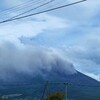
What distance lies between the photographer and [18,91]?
142 meters

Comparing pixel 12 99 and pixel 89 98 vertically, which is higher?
pixel 89 98

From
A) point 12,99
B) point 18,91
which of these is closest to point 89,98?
point 18,91

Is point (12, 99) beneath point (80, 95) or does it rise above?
beneath

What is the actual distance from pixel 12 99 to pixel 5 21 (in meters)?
65.5

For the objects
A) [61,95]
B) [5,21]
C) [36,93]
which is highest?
[36,93]

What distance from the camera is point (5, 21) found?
34.2 metres

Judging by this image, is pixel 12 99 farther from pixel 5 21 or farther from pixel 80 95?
pixel 5 21

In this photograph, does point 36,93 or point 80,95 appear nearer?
point 36,93

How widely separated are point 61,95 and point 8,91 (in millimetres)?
64061

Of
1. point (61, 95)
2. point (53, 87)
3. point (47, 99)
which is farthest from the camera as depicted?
point (53, 87)

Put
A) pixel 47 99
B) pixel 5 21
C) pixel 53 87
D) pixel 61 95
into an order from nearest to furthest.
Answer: pixel 5 21, pixel 47 99, pixel 61 95, pixel 53 87

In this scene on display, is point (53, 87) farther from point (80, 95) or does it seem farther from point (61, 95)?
point (61, 95)

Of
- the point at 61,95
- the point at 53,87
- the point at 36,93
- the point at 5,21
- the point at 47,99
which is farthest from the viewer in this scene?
the point at 53,87

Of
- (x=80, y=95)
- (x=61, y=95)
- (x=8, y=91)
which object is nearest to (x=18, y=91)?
(x=8, y=91)
